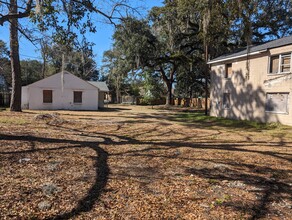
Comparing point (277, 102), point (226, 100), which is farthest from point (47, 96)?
point (277, 102)

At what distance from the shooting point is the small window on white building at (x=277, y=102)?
13367mm

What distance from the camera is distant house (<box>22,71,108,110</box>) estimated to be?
21250 millimetres

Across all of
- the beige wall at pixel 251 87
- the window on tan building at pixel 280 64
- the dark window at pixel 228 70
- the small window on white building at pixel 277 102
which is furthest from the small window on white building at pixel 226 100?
the window on tan building at pixel 280 64

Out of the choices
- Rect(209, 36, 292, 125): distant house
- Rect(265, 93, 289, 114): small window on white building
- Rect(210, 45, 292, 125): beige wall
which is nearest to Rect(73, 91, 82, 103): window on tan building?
Rect(209, 36, 292, 125): distant house

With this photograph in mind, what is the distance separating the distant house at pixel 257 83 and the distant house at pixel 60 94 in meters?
11.7

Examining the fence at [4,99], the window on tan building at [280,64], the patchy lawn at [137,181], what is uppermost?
the window on tan building at [280,64]

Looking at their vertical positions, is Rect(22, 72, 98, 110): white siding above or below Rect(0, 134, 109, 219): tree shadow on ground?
above

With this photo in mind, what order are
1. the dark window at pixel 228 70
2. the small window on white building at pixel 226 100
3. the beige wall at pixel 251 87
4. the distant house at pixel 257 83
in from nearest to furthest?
the distant house at pixel 257 83
the beige wall at pixel 251 87
the dark window at pixel 228 70
the small window on white building at pixel 226 100

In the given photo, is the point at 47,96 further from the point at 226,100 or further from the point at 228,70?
the point at 228,70

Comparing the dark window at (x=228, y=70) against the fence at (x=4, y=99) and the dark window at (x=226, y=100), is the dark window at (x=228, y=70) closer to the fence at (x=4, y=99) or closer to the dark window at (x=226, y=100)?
the dark window at (x=226, y=100)

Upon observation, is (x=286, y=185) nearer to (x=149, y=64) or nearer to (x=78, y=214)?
(x=78, y=214)

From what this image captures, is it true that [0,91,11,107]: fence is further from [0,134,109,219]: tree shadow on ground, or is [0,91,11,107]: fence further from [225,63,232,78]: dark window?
[225,63,232,78]: dark window

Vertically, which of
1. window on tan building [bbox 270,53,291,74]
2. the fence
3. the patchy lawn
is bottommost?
the patchy lawn

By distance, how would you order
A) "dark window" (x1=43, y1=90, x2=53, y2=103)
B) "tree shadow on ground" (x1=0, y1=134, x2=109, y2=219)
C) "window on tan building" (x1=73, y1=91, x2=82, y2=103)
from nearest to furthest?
1. "tree shadow on ground" (x1=0, y1=134, x2=109, y2=219)
2. "dark window" (x1=43, y1=90, x2=53, y2=103)
3. "window on tan building" (x1=73, y1=91, x2=82, y2=103)
